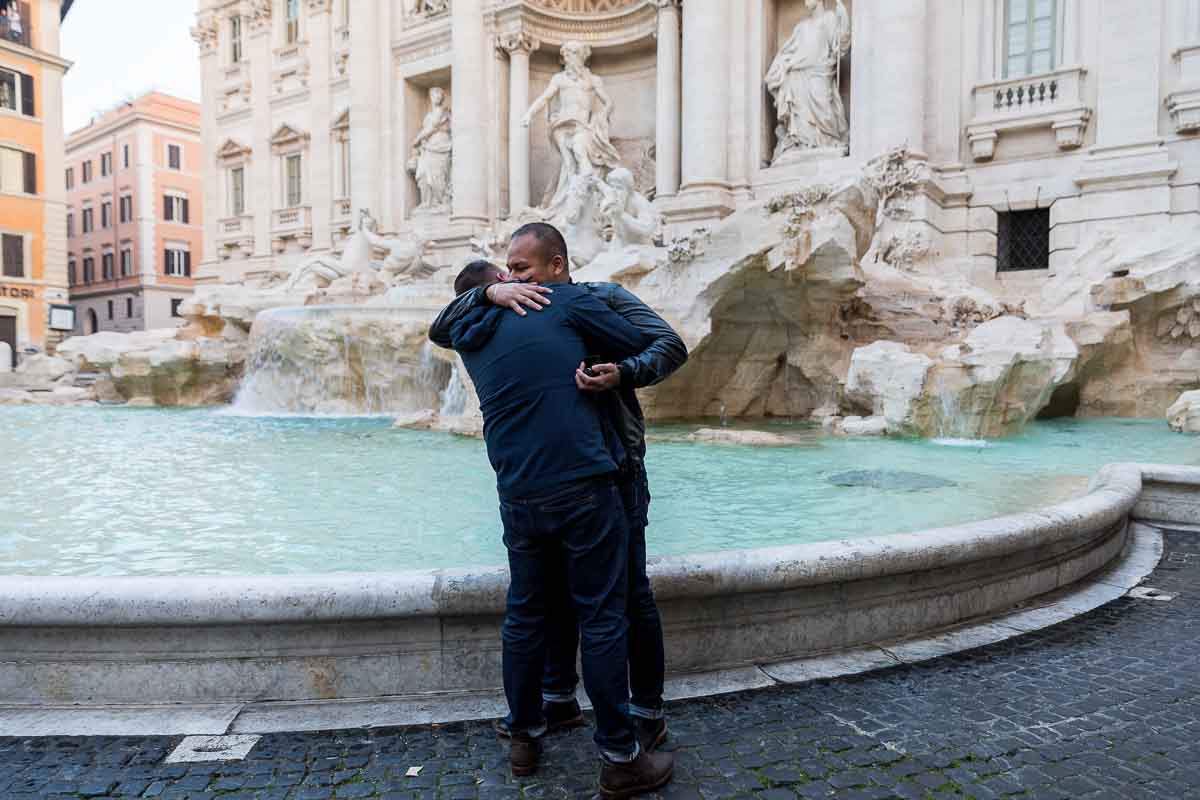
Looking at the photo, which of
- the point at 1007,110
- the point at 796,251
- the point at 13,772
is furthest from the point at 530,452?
the point at 1007,110

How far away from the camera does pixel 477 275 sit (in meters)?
2.67

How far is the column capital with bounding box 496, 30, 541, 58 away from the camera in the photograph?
19000mm

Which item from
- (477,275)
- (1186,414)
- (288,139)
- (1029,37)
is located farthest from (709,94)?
(288,139)

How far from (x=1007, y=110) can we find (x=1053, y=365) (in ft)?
24.1

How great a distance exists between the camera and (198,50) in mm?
27656

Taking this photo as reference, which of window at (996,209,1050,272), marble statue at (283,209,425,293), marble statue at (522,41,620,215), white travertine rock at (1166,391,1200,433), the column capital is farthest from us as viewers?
the column capital

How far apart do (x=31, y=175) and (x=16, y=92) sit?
2992 millimetres

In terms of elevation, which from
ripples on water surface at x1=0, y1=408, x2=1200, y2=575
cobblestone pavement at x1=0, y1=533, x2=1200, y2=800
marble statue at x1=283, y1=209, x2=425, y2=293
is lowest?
cobblestone pavement at x1=0, y1=533, x2=1200, y2=800

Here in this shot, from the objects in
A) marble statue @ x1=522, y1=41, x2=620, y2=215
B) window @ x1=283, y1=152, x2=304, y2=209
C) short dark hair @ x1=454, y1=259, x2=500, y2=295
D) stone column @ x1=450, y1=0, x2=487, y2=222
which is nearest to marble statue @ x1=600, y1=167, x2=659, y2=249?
marble statue @ x1=522, y1=41, x2=620, y2=215

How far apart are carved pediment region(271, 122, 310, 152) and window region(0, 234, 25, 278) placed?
13.3m

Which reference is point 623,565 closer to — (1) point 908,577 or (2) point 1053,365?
(1) point 908,577

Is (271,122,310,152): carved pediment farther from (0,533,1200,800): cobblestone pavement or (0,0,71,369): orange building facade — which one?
(0,533,1200,800): cobblestone pavement

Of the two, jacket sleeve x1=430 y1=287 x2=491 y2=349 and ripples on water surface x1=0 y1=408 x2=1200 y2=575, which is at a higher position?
jacket sleeve x1=430 y1=287 x2=491 y2=349

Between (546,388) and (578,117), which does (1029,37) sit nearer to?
(578,117)
